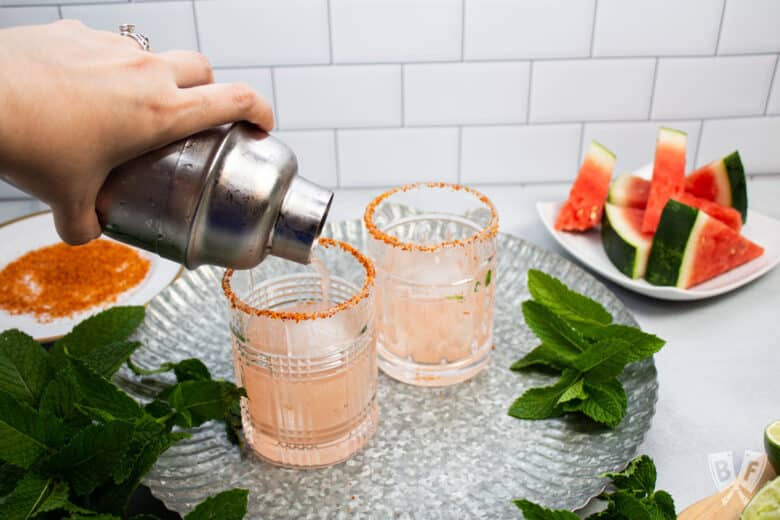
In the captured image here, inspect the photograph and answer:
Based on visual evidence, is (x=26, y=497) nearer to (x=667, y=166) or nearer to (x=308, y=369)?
(x=308, y=369)

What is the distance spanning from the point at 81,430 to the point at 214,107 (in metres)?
0.31

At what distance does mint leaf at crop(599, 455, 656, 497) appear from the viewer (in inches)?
27.8

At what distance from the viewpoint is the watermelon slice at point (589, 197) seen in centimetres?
120

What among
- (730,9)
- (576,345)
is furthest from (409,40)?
(576,345)

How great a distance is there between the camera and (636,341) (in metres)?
0.84

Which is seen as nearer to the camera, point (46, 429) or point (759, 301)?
point (46, 429)

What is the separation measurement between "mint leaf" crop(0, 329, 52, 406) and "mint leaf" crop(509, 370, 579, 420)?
49 centimetres

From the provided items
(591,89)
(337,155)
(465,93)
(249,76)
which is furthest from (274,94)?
(591,89)

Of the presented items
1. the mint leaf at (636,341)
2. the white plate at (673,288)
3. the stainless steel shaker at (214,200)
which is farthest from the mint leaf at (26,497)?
the white plate at (673,288)

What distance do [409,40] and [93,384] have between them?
799 millimetres

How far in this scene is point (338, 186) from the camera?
1421 mm

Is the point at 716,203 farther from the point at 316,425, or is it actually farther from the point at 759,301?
the point at 316,425

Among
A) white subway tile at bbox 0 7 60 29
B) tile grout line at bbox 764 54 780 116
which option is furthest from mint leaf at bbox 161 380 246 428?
tile grout line at bbox 764 54 780 116
